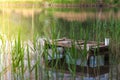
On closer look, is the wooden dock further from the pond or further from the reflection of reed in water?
the reflection of reed in water

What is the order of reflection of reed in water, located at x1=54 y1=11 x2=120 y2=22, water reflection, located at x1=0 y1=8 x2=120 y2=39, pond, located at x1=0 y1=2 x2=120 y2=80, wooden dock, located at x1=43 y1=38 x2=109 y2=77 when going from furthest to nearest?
reflection of reed in water, located at x1=54 y1=11 x2=120 y2=22, water reflection, located at x1=0 y1=8 x2=120 y2=39, wooden dock, located at x1=43 y1=38 x2=109 y2=77, pond, located at x1=0 y1=2 x2=120 y2=80

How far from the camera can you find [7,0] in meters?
63.0

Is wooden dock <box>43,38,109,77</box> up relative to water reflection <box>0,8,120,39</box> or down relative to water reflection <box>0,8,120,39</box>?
down

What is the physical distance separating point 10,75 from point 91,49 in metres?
2.81

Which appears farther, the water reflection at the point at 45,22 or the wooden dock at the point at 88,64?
the water reflection at the point at 45,22

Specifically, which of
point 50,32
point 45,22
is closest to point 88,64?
point 50,32

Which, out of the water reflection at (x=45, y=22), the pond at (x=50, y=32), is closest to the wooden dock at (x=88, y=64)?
the pond at (x=50, y=32)

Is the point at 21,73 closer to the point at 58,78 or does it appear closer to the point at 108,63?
the point at 58,78

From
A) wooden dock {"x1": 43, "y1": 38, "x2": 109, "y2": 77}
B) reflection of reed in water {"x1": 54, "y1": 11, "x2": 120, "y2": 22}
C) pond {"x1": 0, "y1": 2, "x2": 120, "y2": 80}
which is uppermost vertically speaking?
reflection of reed in water {"x1": 54, "y1": 11, "x2": 120, "y2": 22}

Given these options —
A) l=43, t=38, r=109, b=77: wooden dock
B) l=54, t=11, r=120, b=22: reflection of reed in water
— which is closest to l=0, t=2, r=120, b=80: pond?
l=43, t=38, r=109, b=77: wooden dock

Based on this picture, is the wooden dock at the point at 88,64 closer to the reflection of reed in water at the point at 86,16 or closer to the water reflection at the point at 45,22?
the water reflection at the point at 45,22

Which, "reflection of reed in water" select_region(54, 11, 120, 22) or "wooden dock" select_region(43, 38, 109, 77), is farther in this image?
"reflection of reed in water" select_region(54, 11, 120, 22)

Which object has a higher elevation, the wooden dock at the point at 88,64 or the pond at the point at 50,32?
the pond at the point at 50,32

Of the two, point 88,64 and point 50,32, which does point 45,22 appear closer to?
point 50,32
